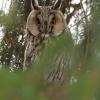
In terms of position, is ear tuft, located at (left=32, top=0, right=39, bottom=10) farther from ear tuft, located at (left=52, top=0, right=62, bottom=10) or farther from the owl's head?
ear tuft, located at (left=52, top=0, right=62, bottom=10)

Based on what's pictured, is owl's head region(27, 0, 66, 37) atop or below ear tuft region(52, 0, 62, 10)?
below

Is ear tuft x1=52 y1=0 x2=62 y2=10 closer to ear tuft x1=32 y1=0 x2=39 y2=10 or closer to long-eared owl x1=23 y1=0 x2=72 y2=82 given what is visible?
long-eared owl x1=23 y1=0 x2=72 y2=82

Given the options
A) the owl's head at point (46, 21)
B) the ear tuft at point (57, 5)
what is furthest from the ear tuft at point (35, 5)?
the ear tuft at point (57, 5)

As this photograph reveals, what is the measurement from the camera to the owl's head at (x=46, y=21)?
2.94 metres

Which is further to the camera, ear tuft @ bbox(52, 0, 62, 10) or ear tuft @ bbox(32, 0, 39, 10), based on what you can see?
ear tuft @ bbox(52, 0, 62, 10)

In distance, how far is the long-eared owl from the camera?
2937 mm

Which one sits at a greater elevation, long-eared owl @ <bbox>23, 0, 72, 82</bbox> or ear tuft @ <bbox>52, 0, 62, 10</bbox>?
ear tuft @ <bbox>52, 0, 62, 10</bbox>

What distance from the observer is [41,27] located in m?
3.13

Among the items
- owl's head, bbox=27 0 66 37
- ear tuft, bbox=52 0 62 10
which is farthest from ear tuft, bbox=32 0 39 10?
ear tuft, bbox=52 0 62 10

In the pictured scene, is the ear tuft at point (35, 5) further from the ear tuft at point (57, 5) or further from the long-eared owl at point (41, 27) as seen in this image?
the ear tuft at point (57, 5)

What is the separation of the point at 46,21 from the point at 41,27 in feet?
0.68

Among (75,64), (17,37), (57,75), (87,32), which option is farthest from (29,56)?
(75,64)

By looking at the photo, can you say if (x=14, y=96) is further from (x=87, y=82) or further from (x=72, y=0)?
(x=72, y=0)

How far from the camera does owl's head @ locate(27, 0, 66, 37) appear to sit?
294 centimetres
